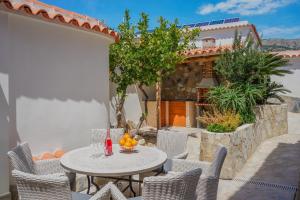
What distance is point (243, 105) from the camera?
325 inches

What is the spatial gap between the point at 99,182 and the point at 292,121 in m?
10.3

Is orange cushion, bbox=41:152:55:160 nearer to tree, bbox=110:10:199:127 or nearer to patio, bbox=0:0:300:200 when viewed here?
patio, bbox=0:0:300:200

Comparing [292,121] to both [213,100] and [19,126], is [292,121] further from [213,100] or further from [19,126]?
[19,126]

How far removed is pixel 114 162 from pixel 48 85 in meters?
2.50

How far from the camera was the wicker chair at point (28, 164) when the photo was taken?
3.74 m

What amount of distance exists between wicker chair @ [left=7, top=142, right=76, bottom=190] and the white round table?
376mm

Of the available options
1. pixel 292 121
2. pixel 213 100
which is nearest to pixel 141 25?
pixel 213 100

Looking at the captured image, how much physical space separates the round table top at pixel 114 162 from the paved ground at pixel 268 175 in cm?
190

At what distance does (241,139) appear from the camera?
702 cm

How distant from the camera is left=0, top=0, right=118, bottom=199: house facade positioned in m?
4.61

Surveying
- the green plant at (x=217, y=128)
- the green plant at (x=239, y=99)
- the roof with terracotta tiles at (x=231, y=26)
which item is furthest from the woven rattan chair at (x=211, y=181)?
the roof with terracotta tiles at (x=231, y=26)

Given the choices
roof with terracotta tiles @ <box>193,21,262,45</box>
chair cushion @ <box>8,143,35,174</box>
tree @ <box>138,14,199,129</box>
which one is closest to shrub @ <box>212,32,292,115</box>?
tree @ <box>138,14,199,129</box>

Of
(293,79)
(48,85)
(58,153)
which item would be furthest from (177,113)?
(48,85)

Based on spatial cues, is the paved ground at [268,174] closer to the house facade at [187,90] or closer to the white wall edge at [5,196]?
the white wall edge at [5,196]
